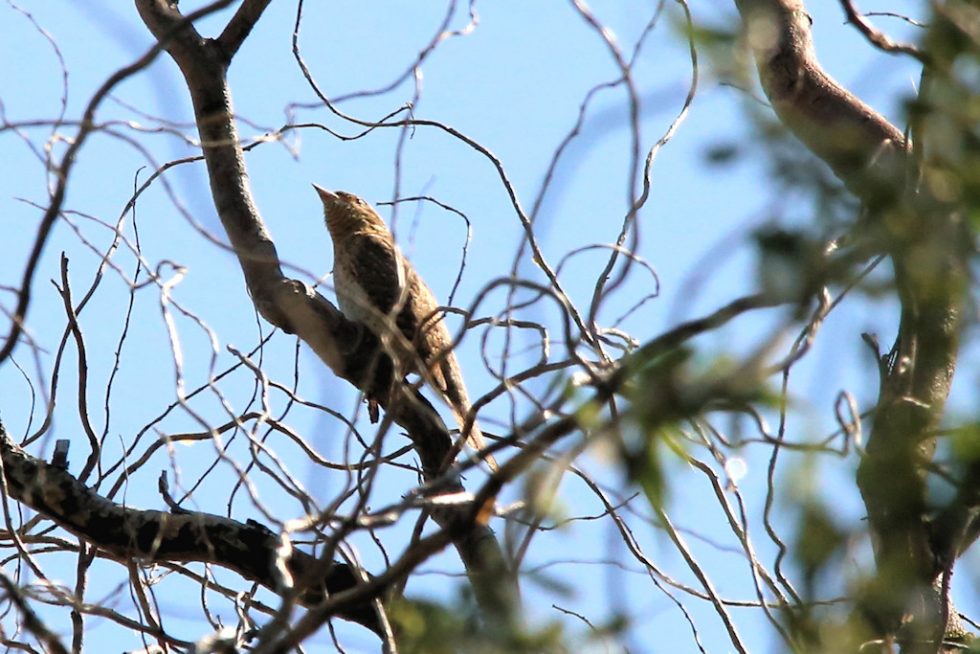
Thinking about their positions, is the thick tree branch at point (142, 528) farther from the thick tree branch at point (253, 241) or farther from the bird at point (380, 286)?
the bird at point (380, 286)

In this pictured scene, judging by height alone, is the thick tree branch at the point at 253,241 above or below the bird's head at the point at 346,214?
below

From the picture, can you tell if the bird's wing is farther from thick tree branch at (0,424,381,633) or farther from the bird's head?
thick tree branch at (0,424,381,633)

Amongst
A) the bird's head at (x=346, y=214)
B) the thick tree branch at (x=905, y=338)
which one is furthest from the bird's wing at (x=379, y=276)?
the thick tree branch at (x=905, y=338)

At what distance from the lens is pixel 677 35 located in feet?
6.50

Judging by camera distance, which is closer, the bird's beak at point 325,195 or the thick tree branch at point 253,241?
the thick tree branch at point 253,241

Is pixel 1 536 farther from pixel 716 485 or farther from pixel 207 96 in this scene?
pixel 716 485

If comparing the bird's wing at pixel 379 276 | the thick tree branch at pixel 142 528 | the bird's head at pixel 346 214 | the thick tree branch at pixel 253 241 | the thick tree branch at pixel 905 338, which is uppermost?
the bird's head at pixel 346 214

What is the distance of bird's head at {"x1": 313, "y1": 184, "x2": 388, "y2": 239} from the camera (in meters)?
7.27

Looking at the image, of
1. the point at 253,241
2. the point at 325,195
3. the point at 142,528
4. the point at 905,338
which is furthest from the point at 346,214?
the point at 905,338

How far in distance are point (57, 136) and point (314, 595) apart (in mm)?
1534

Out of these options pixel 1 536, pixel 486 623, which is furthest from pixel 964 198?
pixel 1 536

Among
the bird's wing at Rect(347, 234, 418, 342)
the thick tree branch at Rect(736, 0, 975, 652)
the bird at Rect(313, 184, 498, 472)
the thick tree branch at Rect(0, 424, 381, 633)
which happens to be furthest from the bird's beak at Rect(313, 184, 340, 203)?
the thick tree branch at Rect(736, 0, 975, 652)

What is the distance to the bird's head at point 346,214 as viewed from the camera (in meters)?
7.27

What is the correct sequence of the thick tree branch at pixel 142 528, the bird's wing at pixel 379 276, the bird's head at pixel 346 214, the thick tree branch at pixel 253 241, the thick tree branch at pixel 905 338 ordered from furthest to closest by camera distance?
the bird's head at pixel 346 214, the bird's wing at pixel 379 276, the thick tree branch at pixel 253 241, the thick tree branch at pixel 142 528, the thick tree branch at pixel 905 338
